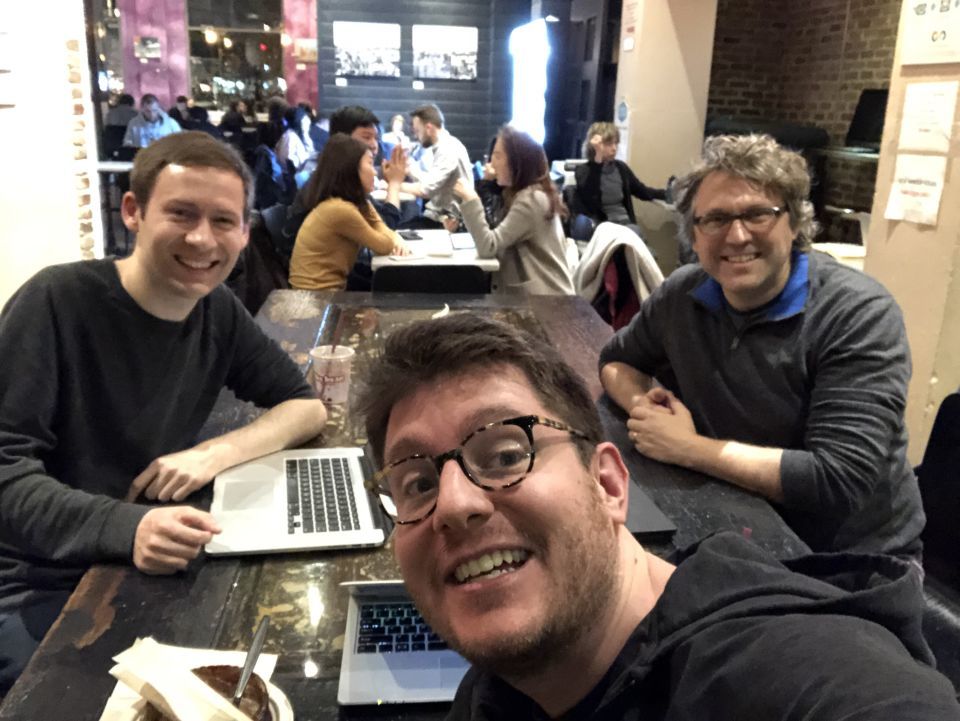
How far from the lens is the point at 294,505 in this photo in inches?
54.4

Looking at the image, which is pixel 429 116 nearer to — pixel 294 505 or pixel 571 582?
pixel 294 505

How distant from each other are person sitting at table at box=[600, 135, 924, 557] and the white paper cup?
683mm

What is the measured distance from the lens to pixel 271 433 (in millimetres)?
1604

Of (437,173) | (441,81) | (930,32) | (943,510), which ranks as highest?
(441,81)

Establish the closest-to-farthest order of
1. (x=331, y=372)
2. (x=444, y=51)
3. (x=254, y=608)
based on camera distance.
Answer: (x=254, y=608) < (x=331, y=372) < (x=444, y=51)

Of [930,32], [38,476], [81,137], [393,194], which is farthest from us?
[393,194]

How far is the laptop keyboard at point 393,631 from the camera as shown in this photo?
1017 mm

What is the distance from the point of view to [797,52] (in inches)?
288

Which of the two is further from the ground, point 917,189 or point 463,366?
point 917,189

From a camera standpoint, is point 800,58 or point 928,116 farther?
point 800,58

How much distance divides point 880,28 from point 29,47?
5882mm

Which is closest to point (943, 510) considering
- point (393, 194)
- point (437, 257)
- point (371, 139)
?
point (437, 257)

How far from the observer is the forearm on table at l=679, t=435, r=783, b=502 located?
1533mm

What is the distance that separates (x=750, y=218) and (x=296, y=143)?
6403 millimetres
